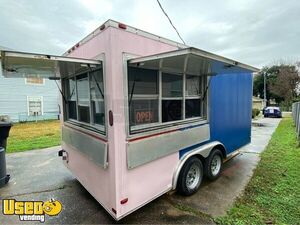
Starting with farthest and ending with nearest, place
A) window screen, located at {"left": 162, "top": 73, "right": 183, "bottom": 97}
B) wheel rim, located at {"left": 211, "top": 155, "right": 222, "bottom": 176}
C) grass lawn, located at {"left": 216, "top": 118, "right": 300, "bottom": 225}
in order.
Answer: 1. wheel rim, located at {"left": 211, "top": 155, "right": 222, "bottom": 176}
2. window screen, located at {"left": 162, "top": 73, "right": 183, "bottom": 97}
3. grass lawn, located at {"left": 216, "top": 118, "right": 300, "bottom": 225}

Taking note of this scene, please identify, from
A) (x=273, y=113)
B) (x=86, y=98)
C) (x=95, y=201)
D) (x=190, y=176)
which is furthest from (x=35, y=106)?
(x=273, y=113)

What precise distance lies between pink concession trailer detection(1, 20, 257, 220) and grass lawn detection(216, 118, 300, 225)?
2.64 feet

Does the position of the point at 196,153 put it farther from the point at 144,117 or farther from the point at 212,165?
the point at 144,117

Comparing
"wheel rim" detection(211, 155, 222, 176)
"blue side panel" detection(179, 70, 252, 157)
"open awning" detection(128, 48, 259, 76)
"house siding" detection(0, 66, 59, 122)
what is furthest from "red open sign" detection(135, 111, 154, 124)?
"house siding" detection(0, 66, 59, 122)

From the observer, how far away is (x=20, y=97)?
51.2 feet

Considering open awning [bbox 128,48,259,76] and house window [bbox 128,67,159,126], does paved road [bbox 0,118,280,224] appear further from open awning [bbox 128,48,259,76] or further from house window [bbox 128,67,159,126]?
open awning [bbox 128,48,259,76]

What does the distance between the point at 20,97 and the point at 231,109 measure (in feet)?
58.2

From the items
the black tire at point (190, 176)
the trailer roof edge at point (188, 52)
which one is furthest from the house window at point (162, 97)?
the black tire at point (190, 176)

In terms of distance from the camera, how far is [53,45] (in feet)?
61.5

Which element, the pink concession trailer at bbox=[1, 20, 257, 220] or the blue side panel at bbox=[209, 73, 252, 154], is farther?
the blue side panel at bbox=[209, 73, 252, 154]

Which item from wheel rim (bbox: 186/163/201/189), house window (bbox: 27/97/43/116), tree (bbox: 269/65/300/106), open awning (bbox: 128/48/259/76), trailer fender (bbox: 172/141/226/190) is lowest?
wheel rim (bbox: 186/163/201/189)

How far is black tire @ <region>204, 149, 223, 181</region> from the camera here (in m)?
3.68

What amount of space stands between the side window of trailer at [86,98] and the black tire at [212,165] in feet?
7.79

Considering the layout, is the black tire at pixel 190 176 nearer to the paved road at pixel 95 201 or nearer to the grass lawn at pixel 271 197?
the paved road at pixel 95 201
